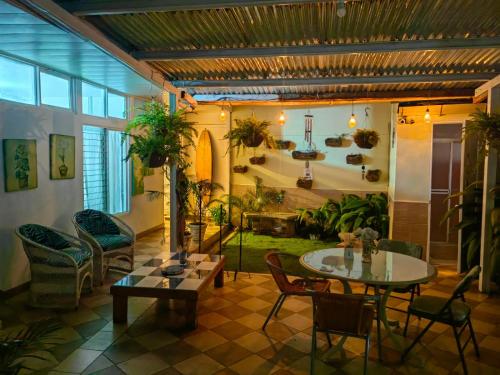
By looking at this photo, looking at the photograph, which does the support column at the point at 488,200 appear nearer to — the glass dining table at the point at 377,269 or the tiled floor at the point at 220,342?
the tiled floor at the point at 220,342

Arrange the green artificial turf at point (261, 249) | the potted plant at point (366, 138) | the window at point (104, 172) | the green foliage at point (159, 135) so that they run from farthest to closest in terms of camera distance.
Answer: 1. the potted plant at point (366, 138)
2. the window at point (104, 172)
3. the green artificial turf at point (261, 249)
4. the green foliage at point (159, 135)

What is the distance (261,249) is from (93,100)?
3695 mm

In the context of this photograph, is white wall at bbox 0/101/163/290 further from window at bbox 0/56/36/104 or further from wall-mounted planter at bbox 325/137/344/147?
wall-mounted planter at bbox 325/137/344/147

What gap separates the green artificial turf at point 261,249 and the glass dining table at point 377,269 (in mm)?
1970

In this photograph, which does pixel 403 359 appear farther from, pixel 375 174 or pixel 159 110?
pixel 375 174

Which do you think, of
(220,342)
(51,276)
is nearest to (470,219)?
(220,342)

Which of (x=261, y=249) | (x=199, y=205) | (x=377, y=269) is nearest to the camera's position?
(x=377, y=269)

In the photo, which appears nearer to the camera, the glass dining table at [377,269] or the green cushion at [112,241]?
the glass dining table at [377,269]

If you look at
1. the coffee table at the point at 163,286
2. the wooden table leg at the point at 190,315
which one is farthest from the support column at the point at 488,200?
the wooden table leg at the point at 190,315

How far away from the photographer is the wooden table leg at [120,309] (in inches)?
151

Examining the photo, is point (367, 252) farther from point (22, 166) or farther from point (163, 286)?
point (22, 166)

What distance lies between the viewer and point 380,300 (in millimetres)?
3416

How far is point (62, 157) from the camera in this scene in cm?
534

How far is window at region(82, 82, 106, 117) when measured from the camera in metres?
6.04
